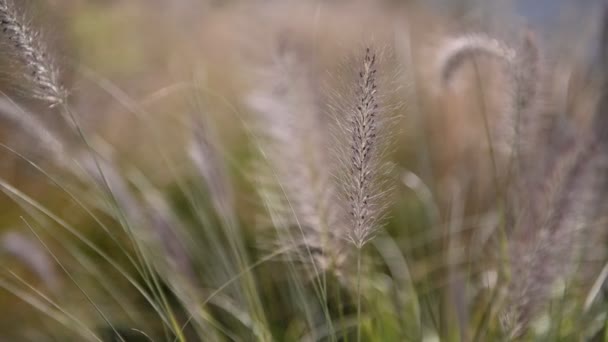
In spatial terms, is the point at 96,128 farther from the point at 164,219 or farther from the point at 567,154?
the point at 567,154

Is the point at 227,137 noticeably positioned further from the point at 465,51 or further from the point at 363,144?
the point at 363,144

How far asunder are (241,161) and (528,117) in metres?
0.73

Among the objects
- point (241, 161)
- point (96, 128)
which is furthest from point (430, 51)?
point (96, 128)

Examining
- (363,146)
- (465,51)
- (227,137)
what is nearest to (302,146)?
(465,51)

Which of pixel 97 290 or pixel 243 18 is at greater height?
pixel 243 18

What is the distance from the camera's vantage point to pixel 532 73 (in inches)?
34.4

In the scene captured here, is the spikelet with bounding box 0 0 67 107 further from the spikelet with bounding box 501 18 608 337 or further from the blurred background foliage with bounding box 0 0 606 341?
the spikelet with bounding box 501 18 608 337

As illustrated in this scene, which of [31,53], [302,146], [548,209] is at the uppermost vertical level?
[31,53]

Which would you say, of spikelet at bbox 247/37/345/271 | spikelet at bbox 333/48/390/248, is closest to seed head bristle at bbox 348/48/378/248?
→ spikelet at bbox 333/48/390/248

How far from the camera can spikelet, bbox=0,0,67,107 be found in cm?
67

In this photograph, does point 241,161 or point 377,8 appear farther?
point 377,8

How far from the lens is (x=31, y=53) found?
69cm

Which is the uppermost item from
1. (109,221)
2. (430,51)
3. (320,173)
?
(430,51)

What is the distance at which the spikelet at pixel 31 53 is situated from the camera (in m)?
0.67
